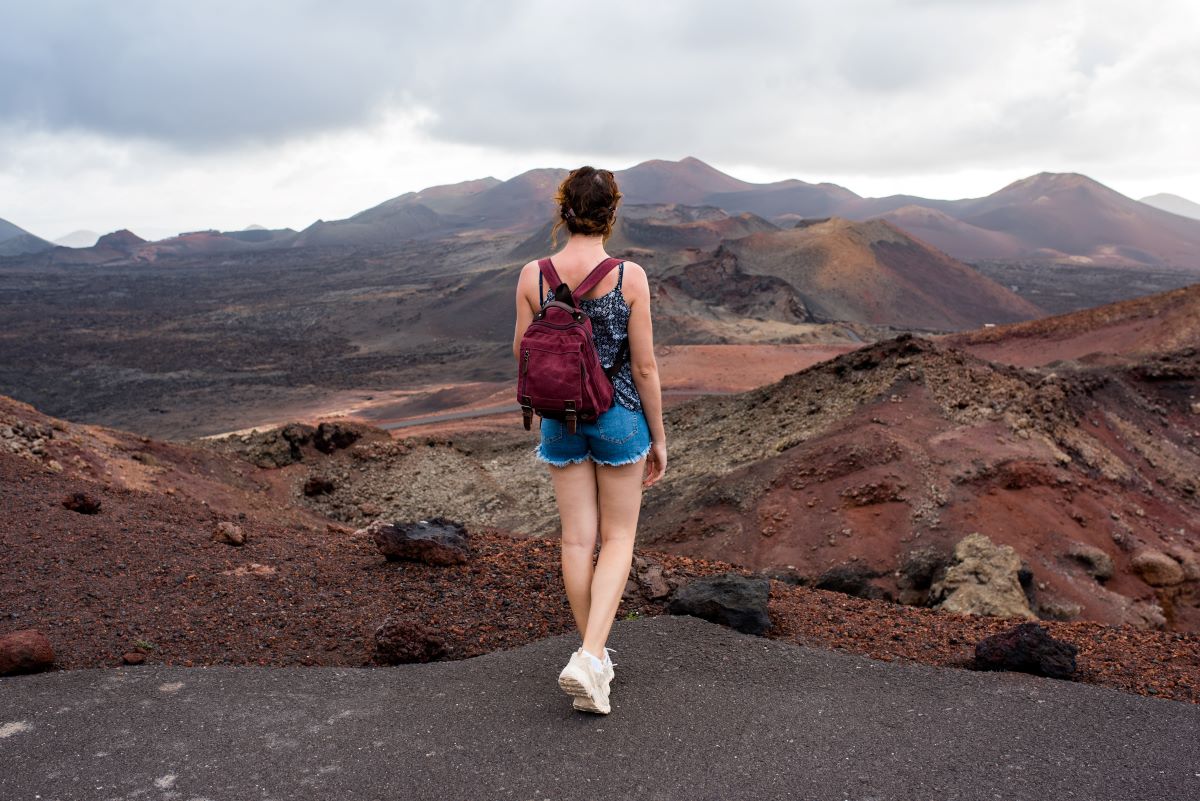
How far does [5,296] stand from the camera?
61.7 metres

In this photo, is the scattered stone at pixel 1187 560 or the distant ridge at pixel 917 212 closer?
the scattered stone at pixel 1187 560

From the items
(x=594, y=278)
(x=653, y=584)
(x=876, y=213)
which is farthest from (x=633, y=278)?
(x=876, y=213)

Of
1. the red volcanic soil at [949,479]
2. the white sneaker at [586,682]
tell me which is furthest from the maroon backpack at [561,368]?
the red volcanic soil at [949,479]

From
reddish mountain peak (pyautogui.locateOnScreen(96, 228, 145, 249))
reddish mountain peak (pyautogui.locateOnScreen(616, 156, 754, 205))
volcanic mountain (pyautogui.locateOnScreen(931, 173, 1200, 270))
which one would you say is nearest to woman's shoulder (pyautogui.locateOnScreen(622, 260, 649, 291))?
volcanic mountain (pyautogui.locateOnScreen(931, 173, 1200, 270))

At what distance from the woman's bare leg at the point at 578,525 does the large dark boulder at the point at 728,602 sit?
88cm

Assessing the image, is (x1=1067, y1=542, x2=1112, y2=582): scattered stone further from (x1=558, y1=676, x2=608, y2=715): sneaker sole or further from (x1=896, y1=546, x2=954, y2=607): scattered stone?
(x1=558, y1=676, x2=608, y2=715): sneaker sole

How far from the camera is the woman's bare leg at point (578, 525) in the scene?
2.90m

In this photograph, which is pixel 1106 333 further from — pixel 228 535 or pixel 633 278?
pixel 633 278

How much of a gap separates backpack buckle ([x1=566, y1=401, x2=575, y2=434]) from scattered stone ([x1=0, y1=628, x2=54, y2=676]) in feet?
6.90

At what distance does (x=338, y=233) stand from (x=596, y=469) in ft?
437

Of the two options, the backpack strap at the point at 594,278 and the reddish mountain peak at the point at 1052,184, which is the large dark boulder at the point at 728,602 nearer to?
the backpack strap at the point at 594,278

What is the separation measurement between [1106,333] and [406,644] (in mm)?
20421

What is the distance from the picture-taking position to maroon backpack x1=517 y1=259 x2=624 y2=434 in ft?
8.57

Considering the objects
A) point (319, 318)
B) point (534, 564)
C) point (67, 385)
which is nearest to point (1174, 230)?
point (319, 318)
